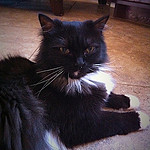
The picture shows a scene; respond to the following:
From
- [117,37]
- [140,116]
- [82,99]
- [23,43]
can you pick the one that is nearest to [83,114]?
[82,99]

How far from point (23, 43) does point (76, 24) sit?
1.15 meters

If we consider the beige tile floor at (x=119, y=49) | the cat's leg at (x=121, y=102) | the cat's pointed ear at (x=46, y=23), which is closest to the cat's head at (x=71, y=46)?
the cat's pointed ear at (x=46, y=23)

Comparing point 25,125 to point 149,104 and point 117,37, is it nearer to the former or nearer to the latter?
point 149,104

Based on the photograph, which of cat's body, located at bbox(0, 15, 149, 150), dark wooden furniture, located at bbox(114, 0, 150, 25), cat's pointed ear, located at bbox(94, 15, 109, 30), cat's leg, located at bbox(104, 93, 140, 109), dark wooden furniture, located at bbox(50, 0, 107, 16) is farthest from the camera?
dark wooden furniture, located at bbox(50, 0, 107, 16)

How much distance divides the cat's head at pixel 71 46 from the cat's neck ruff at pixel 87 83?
0.04 meters

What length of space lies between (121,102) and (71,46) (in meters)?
0.51

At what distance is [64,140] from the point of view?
0.83 meters

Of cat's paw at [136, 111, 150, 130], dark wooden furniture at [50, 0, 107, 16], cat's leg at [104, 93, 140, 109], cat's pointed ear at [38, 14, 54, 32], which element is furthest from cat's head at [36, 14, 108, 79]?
dark wooden furniture at [50, 0, 107, 16]

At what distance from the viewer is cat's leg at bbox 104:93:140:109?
3.55 feet

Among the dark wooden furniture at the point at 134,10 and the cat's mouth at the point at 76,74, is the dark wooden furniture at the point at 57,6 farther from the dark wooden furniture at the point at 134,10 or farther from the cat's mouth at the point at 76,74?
the cat's mouth at the point at 76,74

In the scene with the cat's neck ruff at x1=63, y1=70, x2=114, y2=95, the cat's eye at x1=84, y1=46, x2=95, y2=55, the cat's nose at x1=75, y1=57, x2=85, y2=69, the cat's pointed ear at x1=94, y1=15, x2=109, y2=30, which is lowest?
the cat's neck ruff at x1=63, y1=70, x2=114, y2=95

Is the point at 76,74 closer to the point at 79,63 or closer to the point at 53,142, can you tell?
the point at 79,63

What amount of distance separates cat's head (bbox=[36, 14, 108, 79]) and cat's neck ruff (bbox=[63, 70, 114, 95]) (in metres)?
0.04

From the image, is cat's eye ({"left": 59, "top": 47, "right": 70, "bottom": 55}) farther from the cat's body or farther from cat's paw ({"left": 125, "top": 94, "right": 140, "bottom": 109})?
cat's paw ({"left": 125, "top": 94, "right": 140, "bottom": 109})
